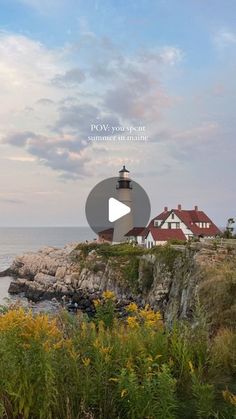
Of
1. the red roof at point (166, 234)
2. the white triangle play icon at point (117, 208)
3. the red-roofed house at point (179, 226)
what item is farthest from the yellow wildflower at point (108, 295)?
the white triangle play icon at point (117, 208)

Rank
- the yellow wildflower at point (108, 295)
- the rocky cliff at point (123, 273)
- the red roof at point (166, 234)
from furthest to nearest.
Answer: the red roof at point (166, 234) → the rocky cliff at point (123, 273) → the yellow wildflower at point (108, 295)

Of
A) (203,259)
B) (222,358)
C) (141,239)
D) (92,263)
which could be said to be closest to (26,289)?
(92,263)

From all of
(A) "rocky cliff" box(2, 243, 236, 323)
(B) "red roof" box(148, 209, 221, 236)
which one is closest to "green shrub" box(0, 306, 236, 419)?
(A) "rocky cliff" box(2, 243, 236, 323)

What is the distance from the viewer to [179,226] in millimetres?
56375

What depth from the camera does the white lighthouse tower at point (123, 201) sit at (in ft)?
193

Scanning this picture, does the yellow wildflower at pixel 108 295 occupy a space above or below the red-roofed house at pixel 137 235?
below

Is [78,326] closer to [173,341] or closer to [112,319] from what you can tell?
[112,319]

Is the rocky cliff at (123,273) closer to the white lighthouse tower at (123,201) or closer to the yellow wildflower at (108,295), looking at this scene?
the yellow wildflower at (108,295)

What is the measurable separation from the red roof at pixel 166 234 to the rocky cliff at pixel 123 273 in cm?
597

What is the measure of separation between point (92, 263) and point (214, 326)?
3760 centimetres

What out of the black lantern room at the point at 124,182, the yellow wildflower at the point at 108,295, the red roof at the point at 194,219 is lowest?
the yellow wildflower at the point at 108,295

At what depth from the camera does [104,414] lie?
→ 4902 millimetres

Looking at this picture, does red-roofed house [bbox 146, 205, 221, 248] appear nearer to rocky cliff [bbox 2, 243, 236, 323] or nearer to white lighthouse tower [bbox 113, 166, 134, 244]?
white lighthouse tower [bbox 113, 166, 134, 244]

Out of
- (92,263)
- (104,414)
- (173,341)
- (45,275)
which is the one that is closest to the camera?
(104,414)
